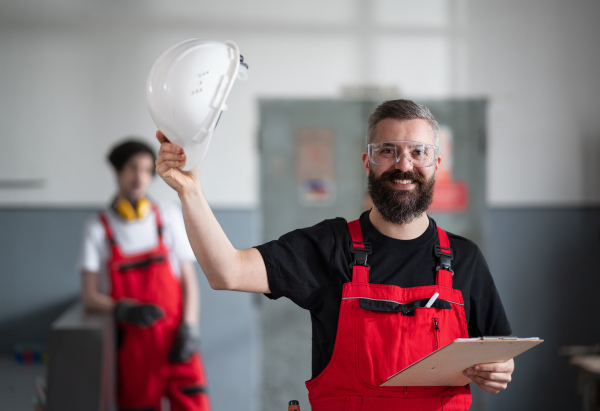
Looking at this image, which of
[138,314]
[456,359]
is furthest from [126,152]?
[456,359]

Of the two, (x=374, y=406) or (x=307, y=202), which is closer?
(x=374, y=406)

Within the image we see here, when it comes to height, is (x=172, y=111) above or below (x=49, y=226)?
above

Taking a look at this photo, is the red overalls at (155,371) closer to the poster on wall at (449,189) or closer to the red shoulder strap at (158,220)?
the red shoulder strap at (158,220)

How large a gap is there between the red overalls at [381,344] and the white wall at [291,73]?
7.83 ft

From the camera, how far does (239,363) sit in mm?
3736

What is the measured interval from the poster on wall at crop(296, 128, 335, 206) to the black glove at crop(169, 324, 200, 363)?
1396 millimetres

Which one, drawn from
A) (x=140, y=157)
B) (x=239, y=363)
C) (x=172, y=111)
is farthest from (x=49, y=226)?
(x=172, y=111)

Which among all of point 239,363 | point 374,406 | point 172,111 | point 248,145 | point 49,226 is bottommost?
point 239,363

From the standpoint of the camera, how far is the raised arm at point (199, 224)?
4.24ft

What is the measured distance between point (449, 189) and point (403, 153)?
2433 millimetres

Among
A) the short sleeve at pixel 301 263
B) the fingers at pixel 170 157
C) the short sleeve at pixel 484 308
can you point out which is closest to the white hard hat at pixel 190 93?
the fingers at pixel 170 157

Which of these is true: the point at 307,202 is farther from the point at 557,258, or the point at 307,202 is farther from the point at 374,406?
the point at 374,406

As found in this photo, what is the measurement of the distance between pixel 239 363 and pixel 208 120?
9.00ft

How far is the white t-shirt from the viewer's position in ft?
9.15
